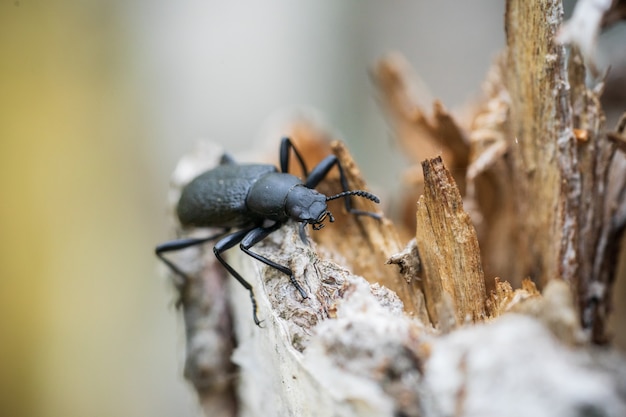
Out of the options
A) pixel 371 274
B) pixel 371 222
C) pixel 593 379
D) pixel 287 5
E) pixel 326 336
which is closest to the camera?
pixel 593 379

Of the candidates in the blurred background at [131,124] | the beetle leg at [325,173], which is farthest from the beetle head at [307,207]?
the blurred background at [131,124]

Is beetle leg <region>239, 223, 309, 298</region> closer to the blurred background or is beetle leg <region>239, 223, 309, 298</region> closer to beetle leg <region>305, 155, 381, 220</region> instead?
beetle leg <region>305, 155, 381, 220</region>

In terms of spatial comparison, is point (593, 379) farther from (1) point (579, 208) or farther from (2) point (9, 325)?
(2) point (9, 325)

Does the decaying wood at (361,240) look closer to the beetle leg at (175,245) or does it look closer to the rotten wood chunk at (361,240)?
the rotten wood chunk at (361,240)

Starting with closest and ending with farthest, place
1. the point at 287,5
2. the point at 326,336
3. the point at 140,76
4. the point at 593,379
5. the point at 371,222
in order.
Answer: the point at 593,379 → the point at 326,336 → the point at 371,222 → the point at 140,76 → the point at 287,5

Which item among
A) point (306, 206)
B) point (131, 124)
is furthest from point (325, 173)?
point (131, 124)

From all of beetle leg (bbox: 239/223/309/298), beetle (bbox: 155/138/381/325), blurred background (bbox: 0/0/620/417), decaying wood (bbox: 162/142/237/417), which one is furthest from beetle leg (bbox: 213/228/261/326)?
blurred background (bbox: 0/0/620/417)

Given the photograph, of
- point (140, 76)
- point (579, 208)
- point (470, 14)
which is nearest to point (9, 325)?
point (140, 76)
